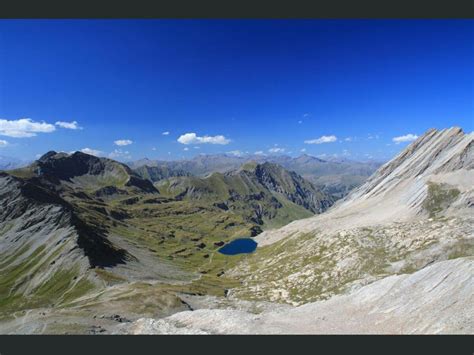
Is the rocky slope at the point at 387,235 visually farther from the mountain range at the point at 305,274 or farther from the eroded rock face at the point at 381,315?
the eroded rock face at the point at 381,315

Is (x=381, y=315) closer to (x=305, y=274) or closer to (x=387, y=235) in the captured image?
(x=305, y=274)

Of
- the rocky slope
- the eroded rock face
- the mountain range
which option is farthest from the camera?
the rocky slope

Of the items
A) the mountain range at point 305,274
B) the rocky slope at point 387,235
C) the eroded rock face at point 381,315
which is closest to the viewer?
the eroded rock face at point 381,315

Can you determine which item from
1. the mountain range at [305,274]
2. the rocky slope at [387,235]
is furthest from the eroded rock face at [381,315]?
the rocky slope at [387,235]

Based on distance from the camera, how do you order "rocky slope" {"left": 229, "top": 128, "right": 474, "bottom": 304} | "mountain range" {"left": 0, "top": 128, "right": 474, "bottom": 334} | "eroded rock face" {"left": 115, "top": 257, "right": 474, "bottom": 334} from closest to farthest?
"eroded rock face" {"left": 115, "top": 257, "right": 474, "bottom": 334} < "mountain range" {"left": 0, "top": 128, "right": 474, "bottom": 334} < "rocky slope" {"left": 229, "top": 128, "right": 474, "bottom": 304}

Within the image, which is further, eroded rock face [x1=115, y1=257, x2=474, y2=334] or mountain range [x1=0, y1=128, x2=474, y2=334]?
mountain range [x1=0, y1=128, x2=474, y2=334]

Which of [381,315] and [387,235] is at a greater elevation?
[381,315]

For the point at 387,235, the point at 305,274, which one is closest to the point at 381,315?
the point at 305,274

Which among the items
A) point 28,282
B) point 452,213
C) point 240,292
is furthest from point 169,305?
point 452,213

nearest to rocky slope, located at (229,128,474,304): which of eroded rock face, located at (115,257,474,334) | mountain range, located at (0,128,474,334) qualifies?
mountain range, located at (0,128,474,334)

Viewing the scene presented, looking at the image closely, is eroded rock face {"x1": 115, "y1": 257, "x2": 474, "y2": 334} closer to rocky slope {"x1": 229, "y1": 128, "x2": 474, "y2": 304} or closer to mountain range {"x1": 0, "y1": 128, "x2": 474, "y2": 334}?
mountain range {"x1": 0, "y1": 128, "x2": 474, "y2": 334}

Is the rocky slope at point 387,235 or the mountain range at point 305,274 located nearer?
the mountain range at point 305,274
